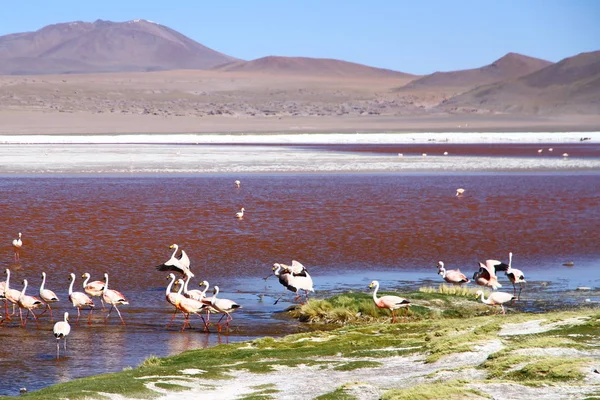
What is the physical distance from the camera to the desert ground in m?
90.9

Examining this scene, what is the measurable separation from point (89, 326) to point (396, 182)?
73.3 ft

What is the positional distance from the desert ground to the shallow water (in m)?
48.0

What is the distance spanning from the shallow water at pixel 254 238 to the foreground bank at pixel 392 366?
1.59 m

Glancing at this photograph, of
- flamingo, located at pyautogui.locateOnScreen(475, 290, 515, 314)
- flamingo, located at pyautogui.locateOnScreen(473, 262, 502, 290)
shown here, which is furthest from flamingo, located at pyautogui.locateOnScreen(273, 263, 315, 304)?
flamingo, located at pyautogui.locateOnScreen(473, 262, 502, 290)

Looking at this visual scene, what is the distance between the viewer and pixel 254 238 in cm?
2350

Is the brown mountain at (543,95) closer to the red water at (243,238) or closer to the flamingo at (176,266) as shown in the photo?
the red water at (243,238)

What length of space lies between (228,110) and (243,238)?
322 feet

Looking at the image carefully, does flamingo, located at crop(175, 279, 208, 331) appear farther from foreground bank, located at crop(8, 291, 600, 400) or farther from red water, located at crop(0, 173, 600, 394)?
foreground bank, located at crop(8, 291, 600, 400)

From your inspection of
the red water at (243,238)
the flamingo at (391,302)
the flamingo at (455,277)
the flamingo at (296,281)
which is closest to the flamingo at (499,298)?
the flamingo at (391,302)

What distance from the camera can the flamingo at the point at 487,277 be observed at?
1753cm

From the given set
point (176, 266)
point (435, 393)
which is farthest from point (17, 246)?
point (435, 393)

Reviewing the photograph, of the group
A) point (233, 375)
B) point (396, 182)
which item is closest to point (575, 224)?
point (396, 182)

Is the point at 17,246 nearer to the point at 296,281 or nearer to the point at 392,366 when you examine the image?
the point at 296,281

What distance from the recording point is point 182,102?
420 feet
